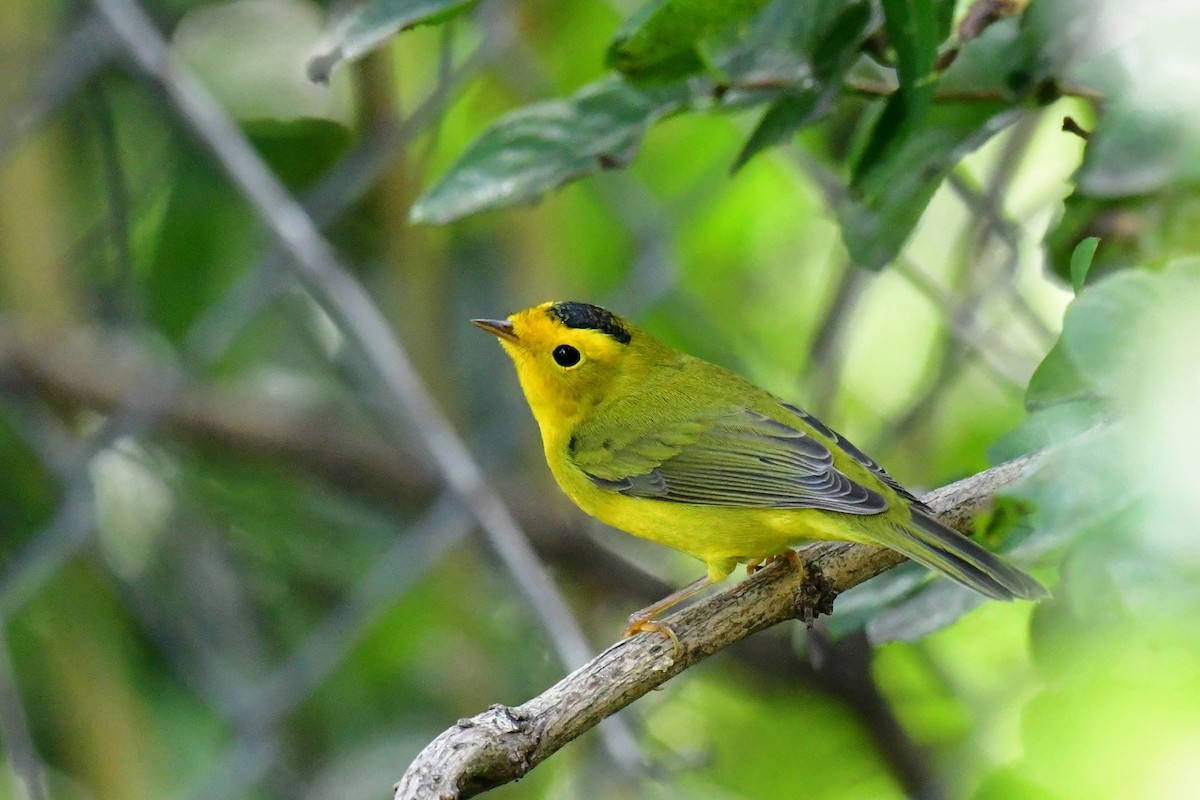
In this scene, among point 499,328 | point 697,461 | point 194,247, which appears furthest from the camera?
point 194,247

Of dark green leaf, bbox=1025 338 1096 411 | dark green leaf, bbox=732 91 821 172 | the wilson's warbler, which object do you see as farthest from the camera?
the wilson's warbler

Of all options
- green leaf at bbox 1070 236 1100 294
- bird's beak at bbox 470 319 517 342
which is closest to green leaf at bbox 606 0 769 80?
green leaf at bbox 1070 236 1100 294

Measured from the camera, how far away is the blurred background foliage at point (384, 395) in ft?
12.7

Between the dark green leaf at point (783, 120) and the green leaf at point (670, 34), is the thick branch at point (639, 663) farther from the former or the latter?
the green leaf at point (670, 34)

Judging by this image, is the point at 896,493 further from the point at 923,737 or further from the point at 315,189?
the point at 315,189

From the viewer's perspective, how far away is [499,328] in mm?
3322

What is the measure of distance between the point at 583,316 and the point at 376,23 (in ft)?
4.36

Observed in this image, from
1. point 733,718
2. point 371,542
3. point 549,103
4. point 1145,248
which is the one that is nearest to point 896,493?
point 1145,248

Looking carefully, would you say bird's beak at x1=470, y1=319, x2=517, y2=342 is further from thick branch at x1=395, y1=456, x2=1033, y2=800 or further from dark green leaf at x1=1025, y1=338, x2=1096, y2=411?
dark green leaf at x1=1025, y1=338, x2=1096, y2=411

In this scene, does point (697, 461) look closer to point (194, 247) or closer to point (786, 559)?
point (786, 559)

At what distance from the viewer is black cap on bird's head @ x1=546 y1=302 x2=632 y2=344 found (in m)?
3.35

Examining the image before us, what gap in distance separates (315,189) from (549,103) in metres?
2.20

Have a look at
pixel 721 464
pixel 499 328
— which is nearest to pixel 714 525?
pixel 721 464

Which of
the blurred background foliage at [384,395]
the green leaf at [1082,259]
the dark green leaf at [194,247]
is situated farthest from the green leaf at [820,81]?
the dark green leaf at [194,247]
